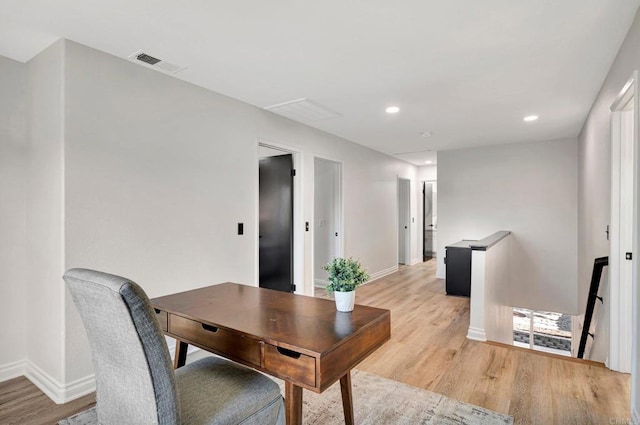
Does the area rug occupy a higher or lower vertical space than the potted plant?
lower

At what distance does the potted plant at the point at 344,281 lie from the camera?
5.02 feet

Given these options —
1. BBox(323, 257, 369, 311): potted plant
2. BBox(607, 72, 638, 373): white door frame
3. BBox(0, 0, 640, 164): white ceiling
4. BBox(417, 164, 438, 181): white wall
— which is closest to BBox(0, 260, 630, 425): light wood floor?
BBox(607, 72, 638, 373): white door frame

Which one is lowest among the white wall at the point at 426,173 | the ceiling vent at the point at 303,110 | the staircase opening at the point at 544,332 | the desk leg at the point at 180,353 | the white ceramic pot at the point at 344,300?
the staircase opening at the point at 544,332

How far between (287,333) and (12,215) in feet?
8.18

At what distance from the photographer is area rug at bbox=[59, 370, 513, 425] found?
1.98 meters

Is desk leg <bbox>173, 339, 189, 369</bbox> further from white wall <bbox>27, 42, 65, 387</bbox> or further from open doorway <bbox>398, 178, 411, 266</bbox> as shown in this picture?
open doorway <bbox>398, 178, 411, 266</bbox>

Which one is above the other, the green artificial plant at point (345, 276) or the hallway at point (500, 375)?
the green artificial plant at point (345, 276)

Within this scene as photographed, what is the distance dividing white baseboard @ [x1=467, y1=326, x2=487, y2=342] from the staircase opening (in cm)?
340

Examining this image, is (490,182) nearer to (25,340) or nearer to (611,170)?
(611,170)

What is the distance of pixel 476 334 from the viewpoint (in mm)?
3312

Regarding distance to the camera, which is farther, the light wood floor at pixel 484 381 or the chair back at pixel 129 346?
the light wood floor at pixel 484 381

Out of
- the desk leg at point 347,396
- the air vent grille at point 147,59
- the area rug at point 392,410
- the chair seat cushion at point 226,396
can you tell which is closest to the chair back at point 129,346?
the chair seat cushion at point 226,396

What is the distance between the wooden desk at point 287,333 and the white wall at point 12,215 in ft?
5.13

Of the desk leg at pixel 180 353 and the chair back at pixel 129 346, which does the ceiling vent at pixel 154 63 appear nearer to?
the chair back at pixel 129 346
